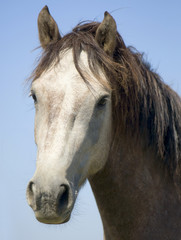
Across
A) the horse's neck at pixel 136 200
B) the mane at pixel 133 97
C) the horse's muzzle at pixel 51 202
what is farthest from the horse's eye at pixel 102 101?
the horse's muzzle at pixel 51 202

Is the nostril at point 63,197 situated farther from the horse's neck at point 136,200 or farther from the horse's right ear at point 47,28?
the horse's right ear at point 47,28

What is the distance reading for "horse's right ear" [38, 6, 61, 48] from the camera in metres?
4.79

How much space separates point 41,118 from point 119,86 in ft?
3.25

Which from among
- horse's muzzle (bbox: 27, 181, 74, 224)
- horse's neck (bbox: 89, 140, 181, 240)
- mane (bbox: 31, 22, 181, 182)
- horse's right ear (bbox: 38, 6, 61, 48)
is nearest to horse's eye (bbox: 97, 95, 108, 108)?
mane (bbox: 31, 22, 181, 182)

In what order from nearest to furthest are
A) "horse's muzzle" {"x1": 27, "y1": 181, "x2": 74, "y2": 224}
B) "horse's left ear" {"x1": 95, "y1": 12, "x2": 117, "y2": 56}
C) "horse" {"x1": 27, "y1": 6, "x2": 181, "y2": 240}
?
"horse's muzzle" {"x1": 27, "y1": 181, "x2": 74, "y2": 224} → "horse" {"x1": 27, "y1": 6, "x2": 181, "y2": 240} → "horse's left ear" {"x1": 95, "y1": 12, "x2": 117, "y2": 56}

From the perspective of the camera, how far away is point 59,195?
343cm

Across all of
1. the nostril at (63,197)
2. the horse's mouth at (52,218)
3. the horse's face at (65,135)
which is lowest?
the horse's mouth at (52,218)

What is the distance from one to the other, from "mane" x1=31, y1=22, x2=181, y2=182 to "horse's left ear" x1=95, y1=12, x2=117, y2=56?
0.10 metres

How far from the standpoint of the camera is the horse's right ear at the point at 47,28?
15.7ft

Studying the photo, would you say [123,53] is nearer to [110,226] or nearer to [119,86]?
[119,86]

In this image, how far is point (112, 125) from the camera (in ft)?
A: 14.3

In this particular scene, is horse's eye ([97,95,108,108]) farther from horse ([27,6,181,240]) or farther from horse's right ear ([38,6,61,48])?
horse's right ear ([38,6,61,48])

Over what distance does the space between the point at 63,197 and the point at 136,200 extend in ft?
3.60

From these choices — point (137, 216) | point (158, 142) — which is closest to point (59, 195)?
point (137, 216)
